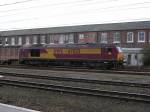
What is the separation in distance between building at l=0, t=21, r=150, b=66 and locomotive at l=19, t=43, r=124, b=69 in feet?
55.0

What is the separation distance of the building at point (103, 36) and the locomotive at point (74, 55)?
1677cm

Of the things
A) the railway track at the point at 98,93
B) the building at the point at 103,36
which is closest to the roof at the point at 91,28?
the building at the point at 103,36

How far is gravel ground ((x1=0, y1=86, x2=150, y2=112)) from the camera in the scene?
1178 centimetres

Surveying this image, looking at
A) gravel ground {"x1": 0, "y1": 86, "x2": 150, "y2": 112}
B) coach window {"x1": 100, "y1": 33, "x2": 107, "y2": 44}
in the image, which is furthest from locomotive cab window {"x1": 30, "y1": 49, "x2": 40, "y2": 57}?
gravel ground {"x1": 0, "y1": 86, "x2": 150, "y2": 112}

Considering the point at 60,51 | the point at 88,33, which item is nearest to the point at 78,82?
the point at 60,51

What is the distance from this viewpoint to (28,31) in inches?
3314

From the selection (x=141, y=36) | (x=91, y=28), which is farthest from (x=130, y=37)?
(x=91, y=28)

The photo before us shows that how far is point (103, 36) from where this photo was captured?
68.4 meters

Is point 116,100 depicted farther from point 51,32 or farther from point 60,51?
point 51,32

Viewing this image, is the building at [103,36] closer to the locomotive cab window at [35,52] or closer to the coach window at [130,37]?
the coach window at [130,37]

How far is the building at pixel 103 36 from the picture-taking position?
2479 inches

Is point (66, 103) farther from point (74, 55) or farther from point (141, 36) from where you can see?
point (141, 36)

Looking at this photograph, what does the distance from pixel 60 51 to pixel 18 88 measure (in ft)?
79.1

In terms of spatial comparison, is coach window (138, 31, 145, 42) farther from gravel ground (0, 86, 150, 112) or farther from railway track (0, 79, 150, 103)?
gravel ground (0, 86, 150, 112)
